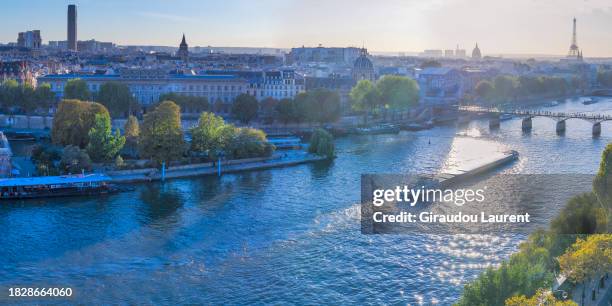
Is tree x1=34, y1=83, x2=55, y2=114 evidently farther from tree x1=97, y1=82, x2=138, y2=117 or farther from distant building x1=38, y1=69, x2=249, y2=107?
tree x1=97, y1=82, x2=138, y2=117

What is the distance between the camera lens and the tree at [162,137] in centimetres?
1681

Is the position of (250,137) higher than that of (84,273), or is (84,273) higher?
(250,137)

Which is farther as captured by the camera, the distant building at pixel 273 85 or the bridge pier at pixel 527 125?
the distant building at pixel 273 85

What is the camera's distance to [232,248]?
11.0 m

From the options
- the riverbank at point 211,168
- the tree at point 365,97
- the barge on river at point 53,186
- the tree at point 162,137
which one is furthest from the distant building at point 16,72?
the barge on river at point 53,186

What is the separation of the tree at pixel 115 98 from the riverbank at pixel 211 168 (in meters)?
8.01

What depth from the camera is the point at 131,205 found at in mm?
13750

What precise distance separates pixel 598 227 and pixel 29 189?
9561 mm

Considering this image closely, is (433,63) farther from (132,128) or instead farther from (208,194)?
(208,194)

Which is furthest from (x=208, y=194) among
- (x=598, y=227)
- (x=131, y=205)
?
(x=598, y=227)

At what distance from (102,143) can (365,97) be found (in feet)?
43.6

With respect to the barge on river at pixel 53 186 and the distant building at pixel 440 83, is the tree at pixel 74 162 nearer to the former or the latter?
the barge on river at pixel 53 186

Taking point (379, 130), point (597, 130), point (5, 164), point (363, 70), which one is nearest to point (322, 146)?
point (379, 130)

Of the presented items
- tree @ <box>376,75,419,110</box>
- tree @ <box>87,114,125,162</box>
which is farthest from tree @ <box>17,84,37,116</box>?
tree @ <box>376,75,419,110</box>
